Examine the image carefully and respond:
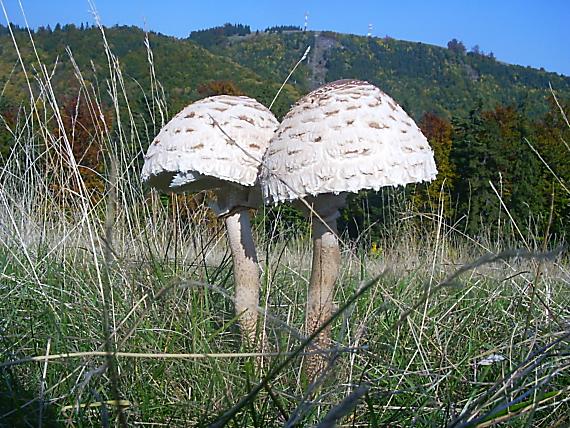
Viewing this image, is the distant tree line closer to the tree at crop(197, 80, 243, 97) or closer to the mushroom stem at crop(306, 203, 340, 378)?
the tree at crop(197, 80, 243, 97)

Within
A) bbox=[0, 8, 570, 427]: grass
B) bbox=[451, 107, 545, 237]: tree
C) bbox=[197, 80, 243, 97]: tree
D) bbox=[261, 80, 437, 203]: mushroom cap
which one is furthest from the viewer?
bbox=[451, 107, 545, 237]: tree

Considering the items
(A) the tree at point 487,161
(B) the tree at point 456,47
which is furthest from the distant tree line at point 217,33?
(A) the tree at point 487,161

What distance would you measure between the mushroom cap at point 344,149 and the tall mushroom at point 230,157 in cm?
16

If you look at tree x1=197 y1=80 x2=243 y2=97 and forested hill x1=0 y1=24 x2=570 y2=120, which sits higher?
forested hill x1=0 y1=24 x2=570 y2=120

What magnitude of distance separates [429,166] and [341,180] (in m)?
0.36

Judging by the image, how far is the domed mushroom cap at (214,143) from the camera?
2027 millimetres

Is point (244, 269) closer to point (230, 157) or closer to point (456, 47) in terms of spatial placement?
point (230, 157)

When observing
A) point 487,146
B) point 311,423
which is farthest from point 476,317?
point 487,146

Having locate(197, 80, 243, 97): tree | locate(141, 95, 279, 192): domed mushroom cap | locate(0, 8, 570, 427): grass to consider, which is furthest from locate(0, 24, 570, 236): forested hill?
locate(0, 8, 570, 427): grass

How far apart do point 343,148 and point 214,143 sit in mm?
500

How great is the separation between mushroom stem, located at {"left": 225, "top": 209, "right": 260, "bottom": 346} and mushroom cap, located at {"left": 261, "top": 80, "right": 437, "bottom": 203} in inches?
16.7

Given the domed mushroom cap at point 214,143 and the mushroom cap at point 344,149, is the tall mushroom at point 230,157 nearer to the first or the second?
the domed mushroom cap at point 214,143

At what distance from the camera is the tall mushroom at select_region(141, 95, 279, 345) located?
2031 mm

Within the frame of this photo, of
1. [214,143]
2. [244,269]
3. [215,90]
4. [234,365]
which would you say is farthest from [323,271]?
[215,90]
